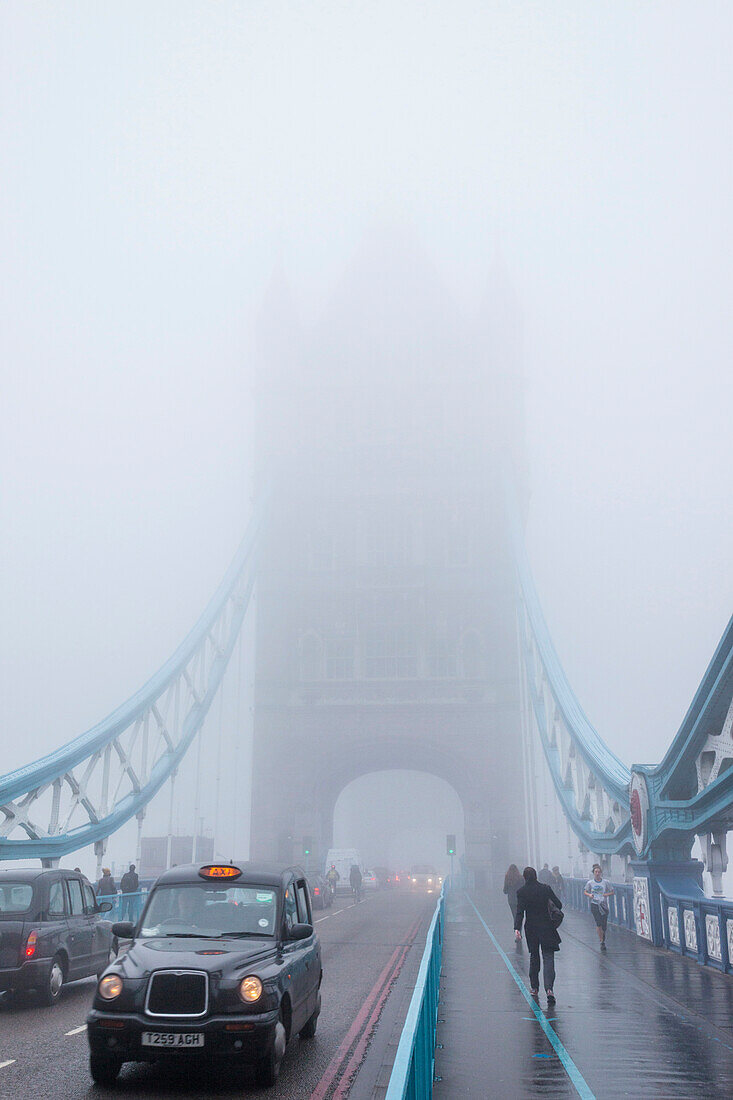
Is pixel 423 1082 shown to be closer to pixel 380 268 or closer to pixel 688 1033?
pixel 688 1033

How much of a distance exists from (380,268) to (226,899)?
66.0 meters

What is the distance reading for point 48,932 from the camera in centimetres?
1177

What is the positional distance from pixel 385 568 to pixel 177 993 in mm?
49492

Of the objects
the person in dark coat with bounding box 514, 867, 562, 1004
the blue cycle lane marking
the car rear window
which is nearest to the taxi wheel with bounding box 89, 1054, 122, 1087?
the blue cycle lane marking

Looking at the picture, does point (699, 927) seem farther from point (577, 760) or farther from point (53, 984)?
point (577, 760)

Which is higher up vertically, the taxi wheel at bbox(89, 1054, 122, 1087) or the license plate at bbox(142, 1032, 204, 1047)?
the license plate at bbox(142, 1032, 204, 1047)

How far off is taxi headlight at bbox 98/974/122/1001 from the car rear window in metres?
4.94

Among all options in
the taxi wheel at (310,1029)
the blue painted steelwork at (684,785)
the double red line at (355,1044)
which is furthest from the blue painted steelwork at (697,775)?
the taxi wheel at (310,1029)

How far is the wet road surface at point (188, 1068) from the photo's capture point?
7.28 meters

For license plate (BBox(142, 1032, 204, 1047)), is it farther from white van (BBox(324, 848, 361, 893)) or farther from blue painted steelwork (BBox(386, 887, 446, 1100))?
white van (BBox(324, 848, 361, 893))

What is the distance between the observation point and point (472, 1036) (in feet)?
30.5

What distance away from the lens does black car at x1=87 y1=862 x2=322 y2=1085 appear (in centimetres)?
716

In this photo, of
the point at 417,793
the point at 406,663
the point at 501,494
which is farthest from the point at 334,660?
the point at 417,793

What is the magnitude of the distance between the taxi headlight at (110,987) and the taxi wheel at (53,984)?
4580mm
